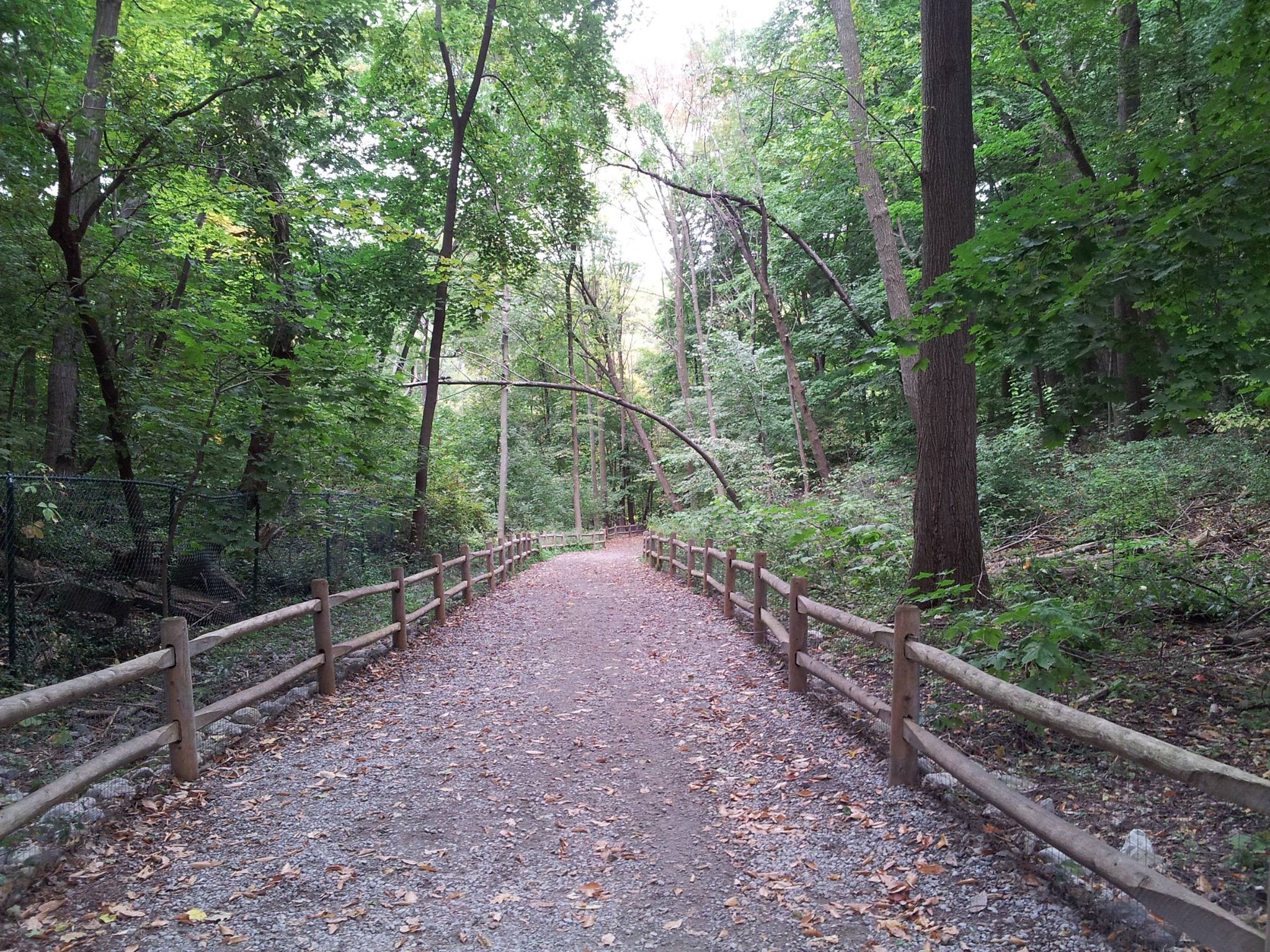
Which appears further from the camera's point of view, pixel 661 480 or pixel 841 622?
pixel 661 480

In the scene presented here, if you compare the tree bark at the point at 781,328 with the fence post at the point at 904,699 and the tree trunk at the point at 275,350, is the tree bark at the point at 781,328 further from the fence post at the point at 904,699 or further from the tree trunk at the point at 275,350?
the fence post at the point at 904,699

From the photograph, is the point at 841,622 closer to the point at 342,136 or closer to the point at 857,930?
the point at 857,930

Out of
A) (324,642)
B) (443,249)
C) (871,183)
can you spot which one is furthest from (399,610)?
(871,183)

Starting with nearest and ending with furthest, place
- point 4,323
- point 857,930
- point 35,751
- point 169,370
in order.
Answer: point 857,930 < point 35,751 < point 4,323 < point 169,370

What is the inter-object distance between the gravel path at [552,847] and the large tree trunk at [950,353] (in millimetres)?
1827

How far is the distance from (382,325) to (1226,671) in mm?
13779

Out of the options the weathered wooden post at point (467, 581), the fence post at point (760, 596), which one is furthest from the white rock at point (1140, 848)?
the weathered wooden post at point (467, 581)

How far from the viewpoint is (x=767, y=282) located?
615 inches

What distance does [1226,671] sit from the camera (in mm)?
4258

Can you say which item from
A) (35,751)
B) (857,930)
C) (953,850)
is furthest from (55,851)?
(953,850)

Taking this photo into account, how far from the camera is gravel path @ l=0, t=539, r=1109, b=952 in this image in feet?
9.41

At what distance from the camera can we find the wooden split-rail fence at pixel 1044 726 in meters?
2.02

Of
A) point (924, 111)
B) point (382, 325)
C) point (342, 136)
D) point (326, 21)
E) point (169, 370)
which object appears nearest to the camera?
point (924, 111)

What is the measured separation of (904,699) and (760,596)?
385cm
